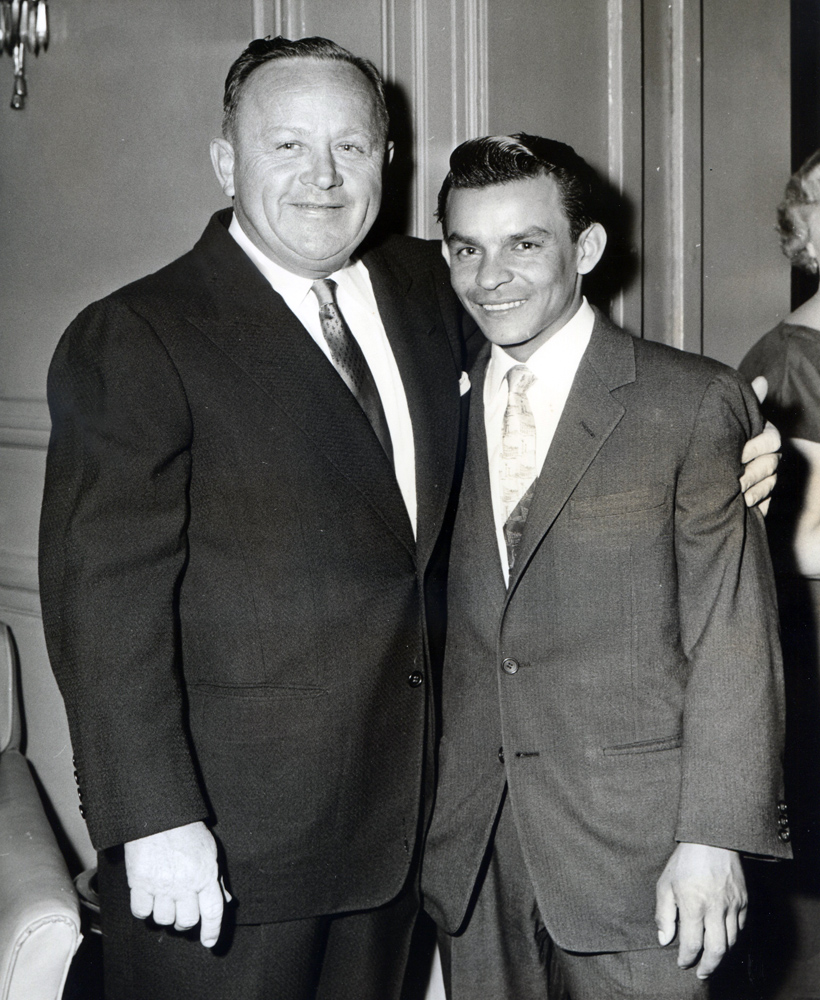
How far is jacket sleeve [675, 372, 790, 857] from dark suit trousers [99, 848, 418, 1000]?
0.59 metres

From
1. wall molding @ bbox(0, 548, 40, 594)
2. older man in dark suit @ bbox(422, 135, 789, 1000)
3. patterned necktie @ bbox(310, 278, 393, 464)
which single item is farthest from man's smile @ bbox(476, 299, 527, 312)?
wall molding @ bbox(0, 548, 40, 594)

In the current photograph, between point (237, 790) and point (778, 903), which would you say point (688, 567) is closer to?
point (237, 790)

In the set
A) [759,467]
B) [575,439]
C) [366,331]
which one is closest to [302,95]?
[366,331]

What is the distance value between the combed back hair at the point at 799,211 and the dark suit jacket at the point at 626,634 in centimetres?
140

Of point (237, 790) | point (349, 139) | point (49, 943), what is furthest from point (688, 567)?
point (49, 943)

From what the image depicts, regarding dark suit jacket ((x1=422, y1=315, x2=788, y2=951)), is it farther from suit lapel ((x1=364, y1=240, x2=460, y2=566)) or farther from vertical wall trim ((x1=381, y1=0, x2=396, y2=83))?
vertical wall trim ((x1=381, y1=0, x2=396, y2=83))

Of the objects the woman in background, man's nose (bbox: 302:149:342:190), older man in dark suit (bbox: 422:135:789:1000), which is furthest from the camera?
the woman in background

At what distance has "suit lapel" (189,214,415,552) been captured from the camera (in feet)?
5.48

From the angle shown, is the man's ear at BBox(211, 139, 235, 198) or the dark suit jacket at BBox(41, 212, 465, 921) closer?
the dark suit jacket at BBox(41, 212, 465, 921)

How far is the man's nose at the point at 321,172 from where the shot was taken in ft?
5.74

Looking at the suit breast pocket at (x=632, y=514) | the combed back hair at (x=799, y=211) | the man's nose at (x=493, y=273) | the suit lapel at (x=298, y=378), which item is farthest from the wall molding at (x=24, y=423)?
the combed back hair at (x=799, y=211)

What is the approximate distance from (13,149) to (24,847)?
1.90 metres

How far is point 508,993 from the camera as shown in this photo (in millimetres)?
1852

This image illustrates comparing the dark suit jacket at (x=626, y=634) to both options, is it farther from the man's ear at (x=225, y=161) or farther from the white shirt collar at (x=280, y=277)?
the man's ear at (x=225, y=161)
